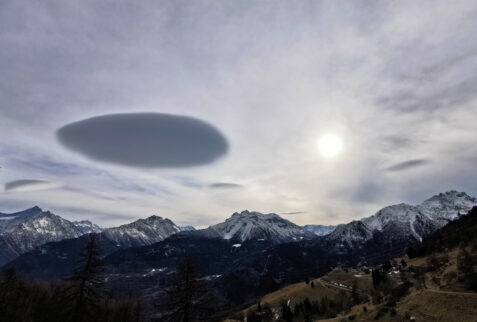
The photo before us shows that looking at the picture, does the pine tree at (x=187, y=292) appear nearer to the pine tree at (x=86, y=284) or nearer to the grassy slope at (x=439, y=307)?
the pine tree at (x=86, y=284)

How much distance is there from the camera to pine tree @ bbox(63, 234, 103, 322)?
3903 centimetres

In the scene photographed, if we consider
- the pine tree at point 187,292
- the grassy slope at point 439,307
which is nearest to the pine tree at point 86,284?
the pine tree at point 187,292

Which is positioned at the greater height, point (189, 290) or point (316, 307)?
point (189, 290)

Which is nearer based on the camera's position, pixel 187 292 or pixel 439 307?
pixel 187 292

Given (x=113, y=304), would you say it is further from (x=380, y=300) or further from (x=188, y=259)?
(x=188, y=259)

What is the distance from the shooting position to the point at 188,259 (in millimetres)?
37688

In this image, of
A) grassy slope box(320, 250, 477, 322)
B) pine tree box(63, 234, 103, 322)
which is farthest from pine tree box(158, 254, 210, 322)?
grassy slope box(320, 250, 477, 322)

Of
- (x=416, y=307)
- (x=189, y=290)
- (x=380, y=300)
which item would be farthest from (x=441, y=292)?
(x=189, y=290)

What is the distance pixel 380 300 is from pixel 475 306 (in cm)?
3452

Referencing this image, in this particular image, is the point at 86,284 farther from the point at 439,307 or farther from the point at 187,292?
the point at 439,307

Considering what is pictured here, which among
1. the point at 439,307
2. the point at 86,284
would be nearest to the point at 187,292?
the point at 86,284

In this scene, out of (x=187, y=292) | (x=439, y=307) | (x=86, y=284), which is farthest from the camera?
(x=439, y=307)

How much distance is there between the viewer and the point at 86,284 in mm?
40281

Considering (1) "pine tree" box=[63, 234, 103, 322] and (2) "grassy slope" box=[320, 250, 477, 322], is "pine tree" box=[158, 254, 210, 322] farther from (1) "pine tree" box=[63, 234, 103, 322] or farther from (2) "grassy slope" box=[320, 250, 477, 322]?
(2) "grassy slope" box=[320, 250, 477, 322]
